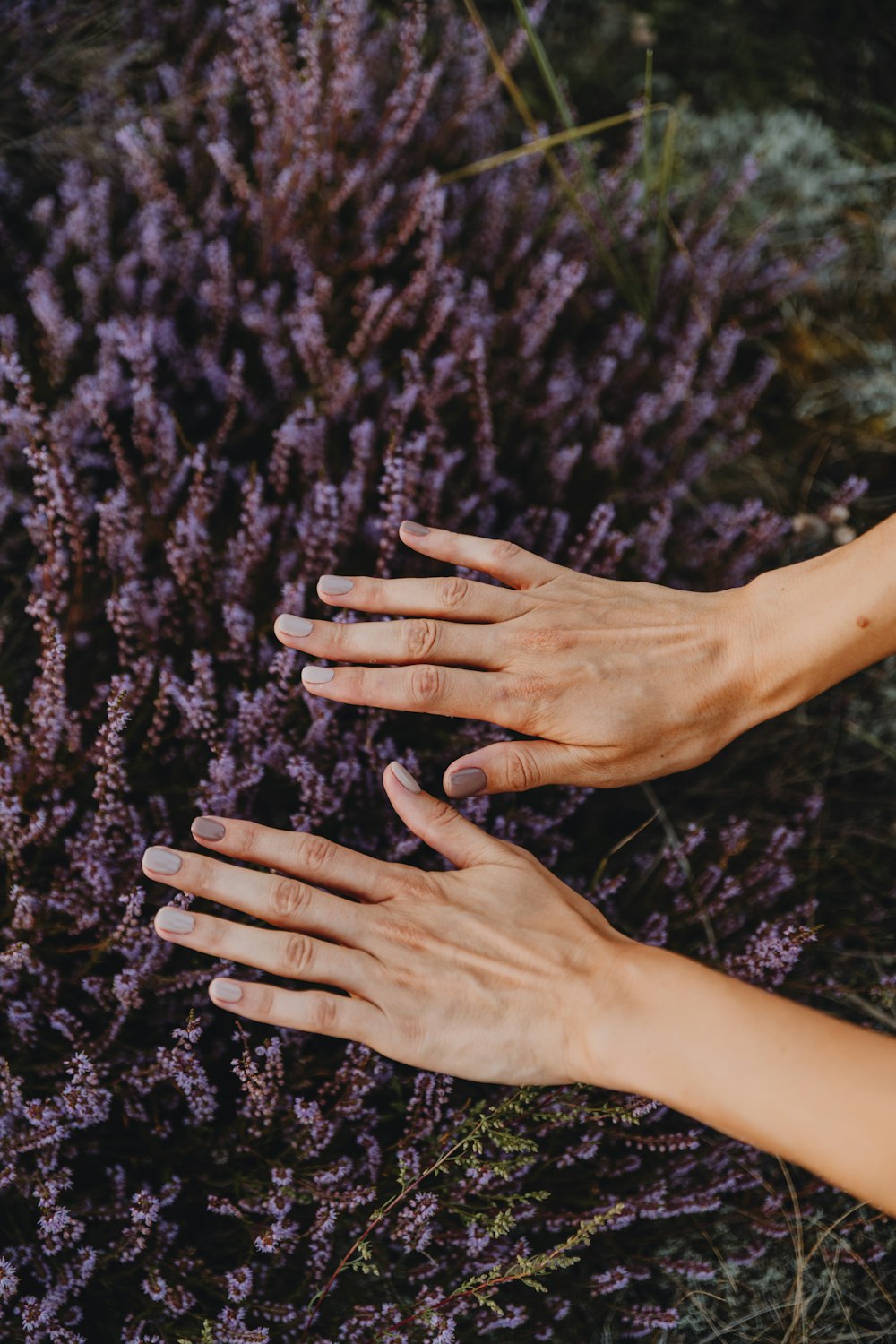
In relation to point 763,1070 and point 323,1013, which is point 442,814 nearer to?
point 323,1013

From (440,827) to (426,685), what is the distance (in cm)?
27

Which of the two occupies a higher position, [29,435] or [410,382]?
[29,435]

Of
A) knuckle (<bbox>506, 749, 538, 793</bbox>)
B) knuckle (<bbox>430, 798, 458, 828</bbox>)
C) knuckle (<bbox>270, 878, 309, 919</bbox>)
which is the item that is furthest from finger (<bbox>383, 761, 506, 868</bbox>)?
knuckle (<bbox>270, 878, 309, 919</bbox>)

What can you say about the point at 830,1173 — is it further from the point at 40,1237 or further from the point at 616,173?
the point at 616,173

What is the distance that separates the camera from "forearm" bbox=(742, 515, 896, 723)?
184cm

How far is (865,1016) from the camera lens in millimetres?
2307

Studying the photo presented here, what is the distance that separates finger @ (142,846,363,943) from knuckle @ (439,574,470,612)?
2.08ft

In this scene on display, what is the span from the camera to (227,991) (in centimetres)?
144

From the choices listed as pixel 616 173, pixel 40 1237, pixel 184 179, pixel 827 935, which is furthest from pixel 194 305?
pixel 827 935

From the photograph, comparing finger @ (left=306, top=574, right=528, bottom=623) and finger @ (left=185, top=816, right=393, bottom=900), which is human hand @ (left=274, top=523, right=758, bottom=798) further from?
finger @ (left=185, top=816, right=393, bottom=900)

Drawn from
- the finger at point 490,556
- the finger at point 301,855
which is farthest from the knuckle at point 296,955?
the finger at point 490,556

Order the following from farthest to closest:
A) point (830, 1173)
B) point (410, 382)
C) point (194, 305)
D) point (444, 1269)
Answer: point (194, 305) < point (410, 382) < point (444, 1269) < point (830, 1173)

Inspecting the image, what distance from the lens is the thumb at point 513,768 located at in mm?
1678

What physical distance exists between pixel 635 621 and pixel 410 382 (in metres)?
0.85
